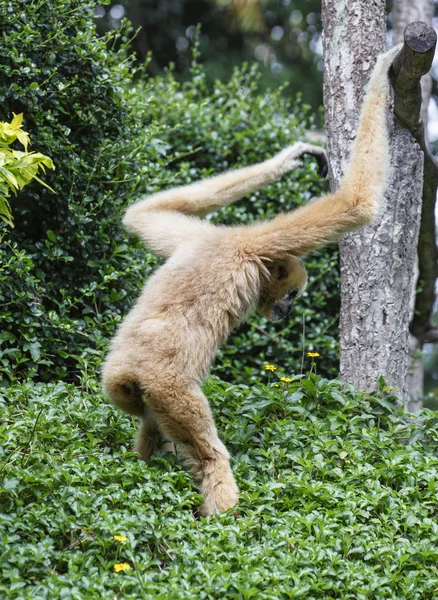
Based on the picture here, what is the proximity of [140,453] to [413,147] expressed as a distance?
344 centimetres

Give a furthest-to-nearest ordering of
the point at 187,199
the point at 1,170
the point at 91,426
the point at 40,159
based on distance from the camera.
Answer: the point at 187,199
the point at 91,426
the point at 40,159
the point at 1,170

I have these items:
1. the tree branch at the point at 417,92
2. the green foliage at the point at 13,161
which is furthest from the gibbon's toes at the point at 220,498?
the tree branch at the point at 417,92

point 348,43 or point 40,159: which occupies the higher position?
point 348,43

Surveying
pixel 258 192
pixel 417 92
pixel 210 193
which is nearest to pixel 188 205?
pixel 210 193

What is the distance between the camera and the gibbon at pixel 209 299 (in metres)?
5.07

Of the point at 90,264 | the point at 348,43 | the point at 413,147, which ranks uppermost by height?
the point at 348,43

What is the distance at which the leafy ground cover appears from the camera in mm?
4223

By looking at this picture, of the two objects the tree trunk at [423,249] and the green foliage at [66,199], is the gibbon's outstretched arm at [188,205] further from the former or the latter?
the tree trunk at [423,249]

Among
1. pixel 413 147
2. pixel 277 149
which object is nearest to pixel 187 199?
pixel 413 147

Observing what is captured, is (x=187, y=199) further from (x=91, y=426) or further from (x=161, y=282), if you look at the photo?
(x=91, y=426)

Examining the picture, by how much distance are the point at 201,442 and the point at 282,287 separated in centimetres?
150

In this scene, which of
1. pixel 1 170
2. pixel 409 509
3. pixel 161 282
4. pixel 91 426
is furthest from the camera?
pixel 91 426

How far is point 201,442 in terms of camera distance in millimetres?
5078

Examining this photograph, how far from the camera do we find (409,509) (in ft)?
16.6
